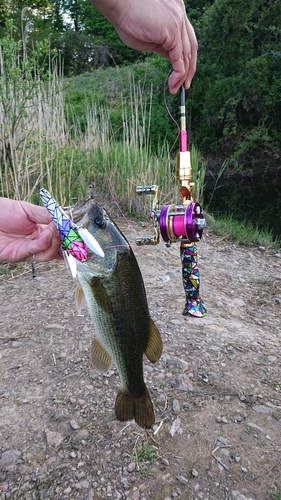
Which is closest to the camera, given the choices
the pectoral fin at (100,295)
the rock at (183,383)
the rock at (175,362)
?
the pectoral fin at (100,295)

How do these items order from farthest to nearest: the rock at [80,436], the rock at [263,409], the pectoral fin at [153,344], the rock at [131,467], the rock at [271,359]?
1. the rock at [271,359]
2. the rock at [263,409]
3. the rock at [80,436]
4. the rock at [131,467]
5. the pectoral fin at [153,344]

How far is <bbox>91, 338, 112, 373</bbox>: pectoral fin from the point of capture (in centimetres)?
169

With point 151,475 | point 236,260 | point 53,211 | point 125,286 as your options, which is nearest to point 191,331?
point 151,475

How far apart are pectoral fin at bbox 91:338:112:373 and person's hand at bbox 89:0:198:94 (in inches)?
44.5

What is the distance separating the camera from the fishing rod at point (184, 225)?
1717mm

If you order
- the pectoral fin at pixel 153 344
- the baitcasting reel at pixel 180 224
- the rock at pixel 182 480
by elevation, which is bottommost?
the rock at pixel 182 480

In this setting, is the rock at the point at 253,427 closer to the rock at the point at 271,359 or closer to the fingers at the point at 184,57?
the rock at the point at 271,359

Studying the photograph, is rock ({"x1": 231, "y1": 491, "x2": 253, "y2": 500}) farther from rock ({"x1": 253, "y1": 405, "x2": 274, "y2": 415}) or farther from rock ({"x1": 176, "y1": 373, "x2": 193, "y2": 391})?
rock ({"x1": 176, "y1": 373, "x2": 193, "y2": 391})

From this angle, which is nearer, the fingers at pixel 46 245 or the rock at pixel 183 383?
the fingers at pixel 46 245

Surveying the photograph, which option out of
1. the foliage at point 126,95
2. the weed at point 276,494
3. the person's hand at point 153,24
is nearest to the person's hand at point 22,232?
the person's hand at point 153,24

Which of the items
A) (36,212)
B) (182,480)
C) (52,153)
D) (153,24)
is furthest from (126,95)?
(182,480)

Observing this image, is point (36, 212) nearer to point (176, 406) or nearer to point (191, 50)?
point (191, 50)

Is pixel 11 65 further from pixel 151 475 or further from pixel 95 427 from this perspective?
pixel 151 475

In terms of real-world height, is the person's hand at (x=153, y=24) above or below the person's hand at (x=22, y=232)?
above
